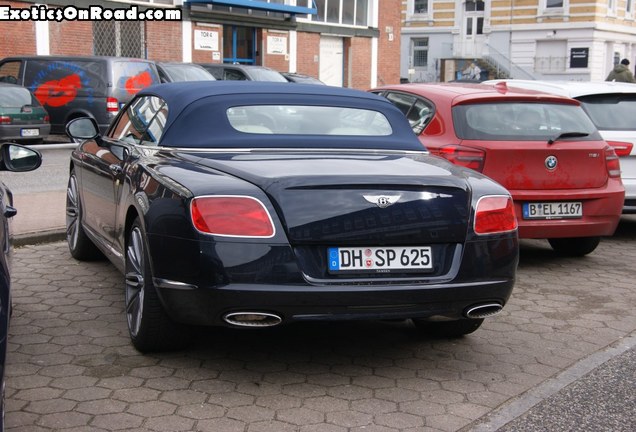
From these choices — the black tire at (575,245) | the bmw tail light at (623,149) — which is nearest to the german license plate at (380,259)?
the black tire at (575,245)

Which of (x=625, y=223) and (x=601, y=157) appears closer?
(x=601, y=157)

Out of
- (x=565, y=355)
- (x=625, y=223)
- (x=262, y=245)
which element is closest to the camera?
(x=262, y=245)

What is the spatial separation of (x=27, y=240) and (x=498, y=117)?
4.28m

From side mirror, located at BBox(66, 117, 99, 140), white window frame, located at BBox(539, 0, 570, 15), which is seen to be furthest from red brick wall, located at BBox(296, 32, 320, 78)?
side mirror, located at BBox(66, 117, 99, 140)

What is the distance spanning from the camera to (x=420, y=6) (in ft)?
196

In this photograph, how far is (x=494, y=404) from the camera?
14.4ft

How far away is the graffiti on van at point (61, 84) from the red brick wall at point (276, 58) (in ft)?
48.4

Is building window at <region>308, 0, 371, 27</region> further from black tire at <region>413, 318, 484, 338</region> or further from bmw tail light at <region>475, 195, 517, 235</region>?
bmw tail light at <region>475, 195, 517, 235</region>

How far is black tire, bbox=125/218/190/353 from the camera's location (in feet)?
15.5

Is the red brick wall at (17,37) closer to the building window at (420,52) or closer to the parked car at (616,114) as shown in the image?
the parked car at (616,114)

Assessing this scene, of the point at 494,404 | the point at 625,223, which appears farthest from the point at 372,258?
the point at 625,223

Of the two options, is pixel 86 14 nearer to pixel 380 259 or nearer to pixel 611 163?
pixel 611 163

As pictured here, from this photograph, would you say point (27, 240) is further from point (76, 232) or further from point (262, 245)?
point (262, 245)

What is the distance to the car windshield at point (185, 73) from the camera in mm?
20422
